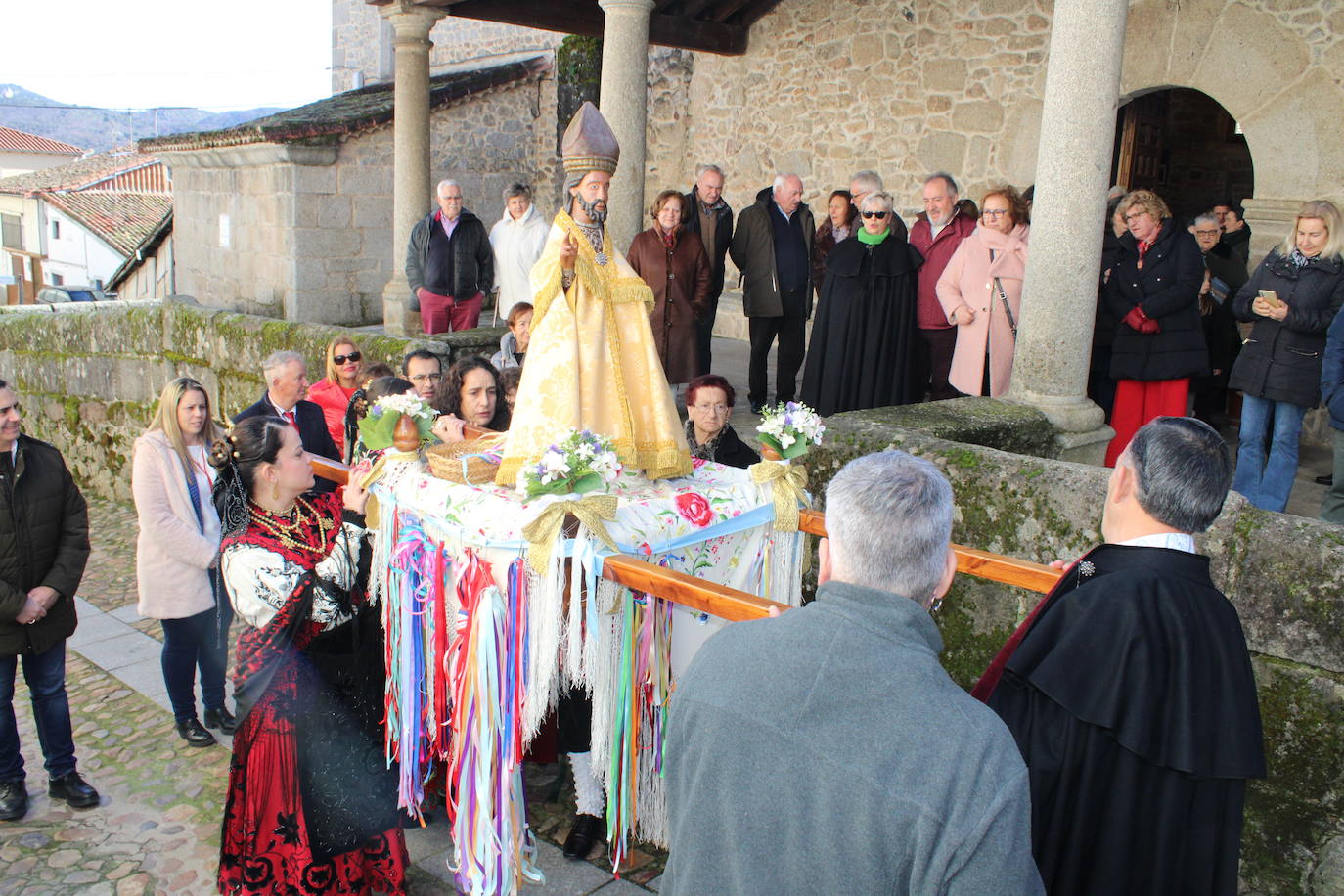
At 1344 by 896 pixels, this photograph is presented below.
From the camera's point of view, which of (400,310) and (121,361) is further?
(400,310)

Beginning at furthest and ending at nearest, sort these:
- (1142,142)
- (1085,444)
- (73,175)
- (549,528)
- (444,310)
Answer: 1. (73,175)
2. (1142,142)
3. (444,310)
4. (1085,444)
5. (549,528)

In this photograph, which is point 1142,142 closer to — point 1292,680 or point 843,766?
point 1292,680

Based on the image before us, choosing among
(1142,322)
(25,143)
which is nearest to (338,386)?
(1142,322)

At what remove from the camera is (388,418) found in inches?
144

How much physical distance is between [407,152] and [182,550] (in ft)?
22.2

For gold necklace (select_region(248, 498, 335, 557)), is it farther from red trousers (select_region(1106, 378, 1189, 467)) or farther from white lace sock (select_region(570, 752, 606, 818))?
red trousers (select_region(1106, 378, 1189, 467))

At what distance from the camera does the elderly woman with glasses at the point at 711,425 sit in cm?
457

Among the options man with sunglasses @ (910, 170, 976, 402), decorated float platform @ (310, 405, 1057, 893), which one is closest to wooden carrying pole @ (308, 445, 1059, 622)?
decorated float platform @ (310, 405, 1057, 893)

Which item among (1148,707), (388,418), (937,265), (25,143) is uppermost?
(25,143)

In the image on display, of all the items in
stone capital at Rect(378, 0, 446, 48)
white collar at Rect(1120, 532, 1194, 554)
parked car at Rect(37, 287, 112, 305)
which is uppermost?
stone capital at Rect(378, 0, 446, 48)

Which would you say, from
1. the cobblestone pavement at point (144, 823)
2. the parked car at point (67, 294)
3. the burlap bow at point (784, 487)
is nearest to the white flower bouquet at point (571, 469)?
the burlap bow at point (784, 487)

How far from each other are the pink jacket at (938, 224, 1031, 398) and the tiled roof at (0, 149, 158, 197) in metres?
34.1

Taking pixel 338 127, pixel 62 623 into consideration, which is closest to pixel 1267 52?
pixel 62 623

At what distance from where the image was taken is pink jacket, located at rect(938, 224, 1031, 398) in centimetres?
598
